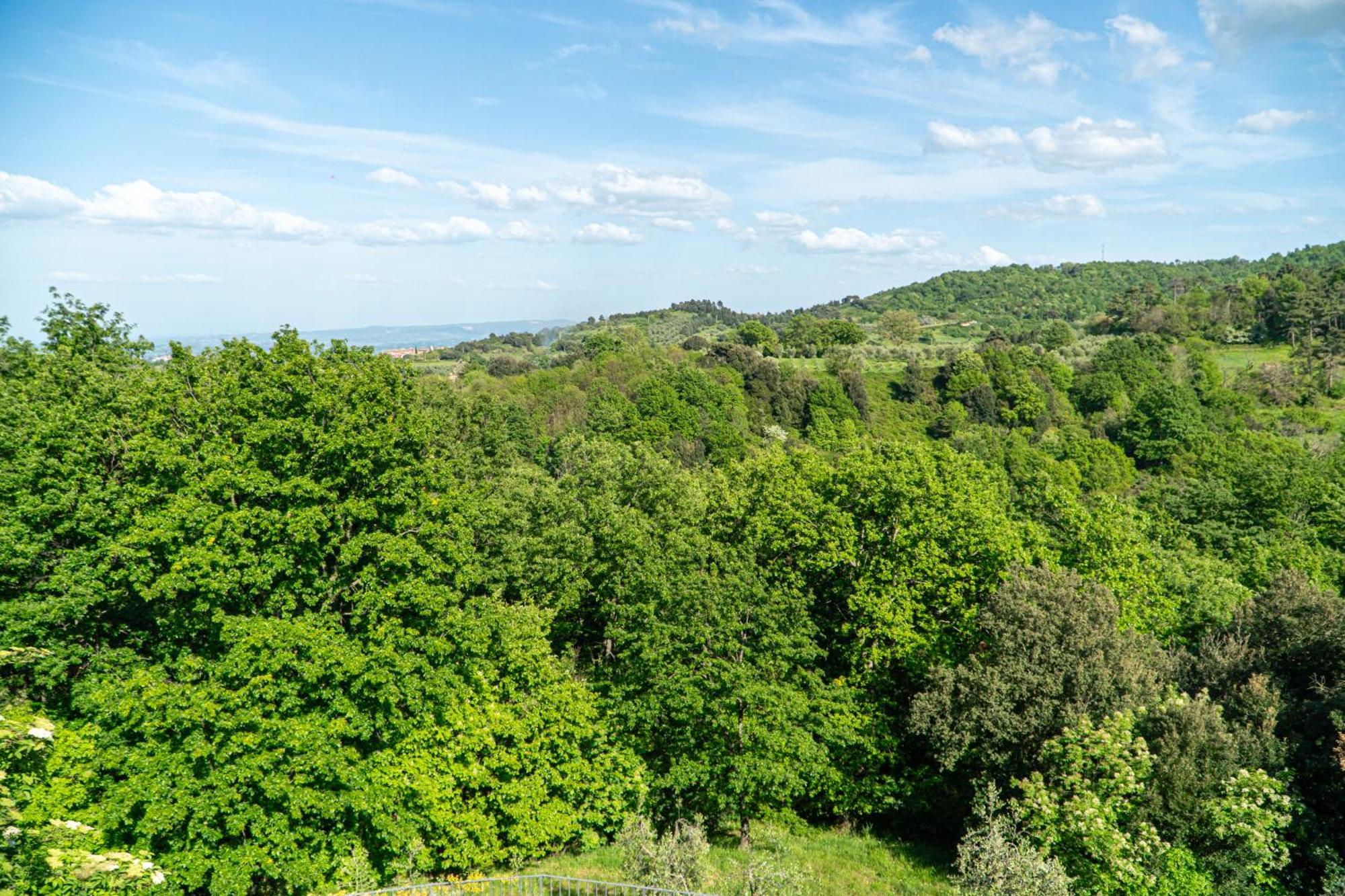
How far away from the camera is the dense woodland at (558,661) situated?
53.9 ft

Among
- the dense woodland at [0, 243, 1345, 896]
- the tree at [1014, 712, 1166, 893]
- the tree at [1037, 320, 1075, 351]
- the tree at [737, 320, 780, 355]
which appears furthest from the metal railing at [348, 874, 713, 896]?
the tree at [1037, 320, 1075, 351]

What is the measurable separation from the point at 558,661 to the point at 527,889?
24.9 feet

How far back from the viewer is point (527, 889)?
16594mm

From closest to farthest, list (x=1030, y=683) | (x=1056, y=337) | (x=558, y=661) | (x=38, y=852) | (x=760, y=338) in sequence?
(x=38, y=852)
(x=1030, y=683)
(x=558, y=661)
(x=1056, y=337)
(x=760, y=338)

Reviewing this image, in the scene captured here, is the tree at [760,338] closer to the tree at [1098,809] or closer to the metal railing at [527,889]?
the tree at [1098,809]

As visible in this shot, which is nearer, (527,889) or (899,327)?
(527,889)

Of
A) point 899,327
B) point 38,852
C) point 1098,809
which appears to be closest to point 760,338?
point 899,327

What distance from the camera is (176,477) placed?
710 inches

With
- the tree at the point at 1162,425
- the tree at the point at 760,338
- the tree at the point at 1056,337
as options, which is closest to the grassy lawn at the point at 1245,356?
the tree at the point at 1056,337

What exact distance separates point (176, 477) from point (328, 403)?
3773 mm

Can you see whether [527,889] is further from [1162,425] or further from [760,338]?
[760,338]

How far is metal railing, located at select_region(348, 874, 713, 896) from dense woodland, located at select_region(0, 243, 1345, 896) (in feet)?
5.97

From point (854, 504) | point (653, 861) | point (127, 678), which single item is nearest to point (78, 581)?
point (127, 678)

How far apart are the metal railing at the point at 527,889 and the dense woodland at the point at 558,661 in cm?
182
